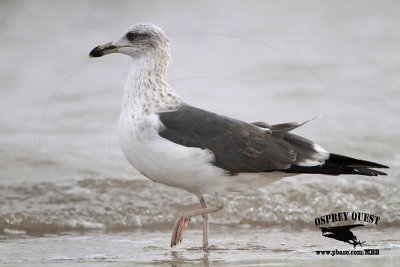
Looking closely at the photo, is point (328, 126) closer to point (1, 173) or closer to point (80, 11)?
point (1, 173)

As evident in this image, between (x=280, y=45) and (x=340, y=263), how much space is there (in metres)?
10.1

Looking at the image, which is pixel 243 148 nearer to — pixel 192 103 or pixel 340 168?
pixel 340 168

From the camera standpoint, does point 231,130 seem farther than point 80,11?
No

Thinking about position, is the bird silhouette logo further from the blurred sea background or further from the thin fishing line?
the thin fishing line

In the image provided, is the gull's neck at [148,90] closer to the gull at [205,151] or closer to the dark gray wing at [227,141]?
the gull at [205,151]

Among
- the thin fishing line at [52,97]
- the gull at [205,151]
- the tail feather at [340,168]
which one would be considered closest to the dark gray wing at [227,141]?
the gull at [205,151]

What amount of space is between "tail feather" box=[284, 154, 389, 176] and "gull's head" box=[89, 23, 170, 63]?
1.38 meters

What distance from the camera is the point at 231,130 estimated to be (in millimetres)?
6480

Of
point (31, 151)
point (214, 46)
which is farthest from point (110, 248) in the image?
point (214, 46)

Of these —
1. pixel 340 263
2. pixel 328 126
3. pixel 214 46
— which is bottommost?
pixel 340 263

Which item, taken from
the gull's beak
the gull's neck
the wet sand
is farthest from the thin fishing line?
the gull's neck

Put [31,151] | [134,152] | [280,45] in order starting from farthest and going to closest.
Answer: [280,45] → [31,151] → [134,152]

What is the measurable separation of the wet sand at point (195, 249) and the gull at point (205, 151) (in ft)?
0.95

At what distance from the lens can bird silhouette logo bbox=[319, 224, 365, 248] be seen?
22.5 feet
